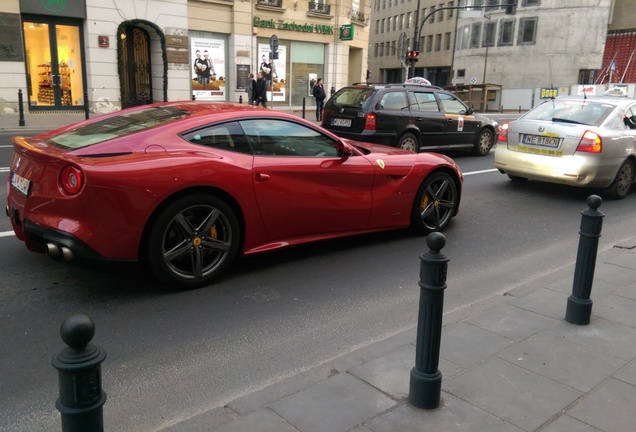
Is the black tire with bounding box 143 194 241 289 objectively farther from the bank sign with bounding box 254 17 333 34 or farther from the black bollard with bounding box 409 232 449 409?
the bank sign with bounding box 254 17 333 34

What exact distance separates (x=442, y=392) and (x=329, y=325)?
1.23 meters

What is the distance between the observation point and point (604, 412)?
9.41ft

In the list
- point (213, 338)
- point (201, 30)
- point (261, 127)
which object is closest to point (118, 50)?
point (201, 30)

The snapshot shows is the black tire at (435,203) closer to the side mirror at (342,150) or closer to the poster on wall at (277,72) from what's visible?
the side mirror at (342,150)

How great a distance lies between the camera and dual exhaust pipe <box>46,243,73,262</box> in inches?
158

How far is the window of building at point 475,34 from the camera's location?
208 feet

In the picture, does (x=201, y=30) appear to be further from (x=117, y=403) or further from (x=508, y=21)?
(x=508, y=21)

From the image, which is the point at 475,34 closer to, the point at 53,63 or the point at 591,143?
the point at 53,63

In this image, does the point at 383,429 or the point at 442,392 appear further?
the point at 442,392

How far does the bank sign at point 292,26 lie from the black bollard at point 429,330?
25.8m

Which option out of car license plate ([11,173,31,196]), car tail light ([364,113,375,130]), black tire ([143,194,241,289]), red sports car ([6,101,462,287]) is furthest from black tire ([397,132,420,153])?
car license plate ([11,173,31,196])

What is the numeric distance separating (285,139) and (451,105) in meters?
8.18

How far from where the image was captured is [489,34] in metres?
61.6

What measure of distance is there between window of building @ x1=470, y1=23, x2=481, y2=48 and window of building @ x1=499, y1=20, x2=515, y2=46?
3319 mm
